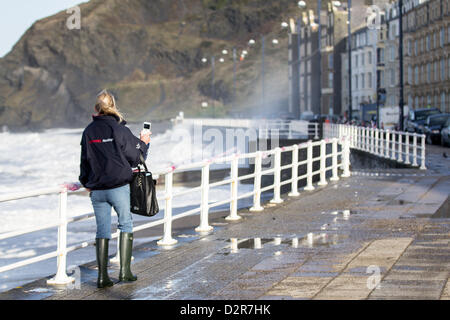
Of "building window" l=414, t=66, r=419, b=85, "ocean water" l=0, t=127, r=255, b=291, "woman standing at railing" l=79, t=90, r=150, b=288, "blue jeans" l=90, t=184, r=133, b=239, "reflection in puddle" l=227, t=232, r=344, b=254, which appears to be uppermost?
"building window" l=414, t=66, r=419, b=85

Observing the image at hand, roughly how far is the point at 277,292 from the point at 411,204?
29.9 feet

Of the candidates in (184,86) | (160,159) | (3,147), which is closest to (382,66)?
(160,159)

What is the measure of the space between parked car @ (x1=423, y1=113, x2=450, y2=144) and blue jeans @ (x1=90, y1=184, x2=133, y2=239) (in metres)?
37.6

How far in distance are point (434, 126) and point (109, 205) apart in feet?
129

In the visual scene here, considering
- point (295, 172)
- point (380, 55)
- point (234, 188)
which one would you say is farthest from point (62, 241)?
point (380, 55)

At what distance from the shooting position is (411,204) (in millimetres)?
16266

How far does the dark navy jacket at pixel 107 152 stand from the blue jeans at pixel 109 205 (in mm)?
88

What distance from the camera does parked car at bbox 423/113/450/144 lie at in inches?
1736

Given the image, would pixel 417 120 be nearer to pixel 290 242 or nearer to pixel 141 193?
pixel 290 242

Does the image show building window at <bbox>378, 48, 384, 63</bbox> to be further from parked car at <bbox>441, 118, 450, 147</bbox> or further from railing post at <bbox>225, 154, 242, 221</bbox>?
railing post at <bbox>225, 154, 242, 221</bbox>

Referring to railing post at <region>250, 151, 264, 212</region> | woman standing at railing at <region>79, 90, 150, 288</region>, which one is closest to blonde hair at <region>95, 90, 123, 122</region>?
woman standing at railing at <region>79, 90, 150, 288</region>

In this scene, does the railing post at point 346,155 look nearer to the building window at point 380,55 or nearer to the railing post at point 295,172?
the railing post at point 295,172

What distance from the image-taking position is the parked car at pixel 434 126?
44094 mm

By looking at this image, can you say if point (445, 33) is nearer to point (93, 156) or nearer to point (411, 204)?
point (411, 204)
